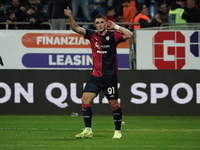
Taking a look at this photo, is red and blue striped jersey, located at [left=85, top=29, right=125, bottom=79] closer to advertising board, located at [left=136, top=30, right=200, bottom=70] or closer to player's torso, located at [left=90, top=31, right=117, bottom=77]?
player's torso, located at [left=90, top=31, right=117, bottom=77]

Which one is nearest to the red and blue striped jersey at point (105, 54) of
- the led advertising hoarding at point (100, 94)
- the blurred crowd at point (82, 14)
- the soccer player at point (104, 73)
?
the soccer player at point (104, 73)

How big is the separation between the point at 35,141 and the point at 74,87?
5.35 meters

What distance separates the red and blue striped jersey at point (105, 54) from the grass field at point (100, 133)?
1.19 metres

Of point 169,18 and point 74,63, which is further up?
point 169,18

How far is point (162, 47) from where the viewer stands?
13.4m

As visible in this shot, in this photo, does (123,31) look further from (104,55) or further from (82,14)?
(82,14)

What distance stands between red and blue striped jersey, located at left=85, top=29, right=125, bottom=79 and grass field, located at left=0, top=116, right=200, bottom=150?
1.19 m

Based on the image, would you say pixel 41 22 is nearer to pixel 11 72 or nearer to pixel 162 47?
pixel 11 72

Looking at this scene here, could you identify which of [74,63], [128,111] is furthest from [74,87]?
[128,111]

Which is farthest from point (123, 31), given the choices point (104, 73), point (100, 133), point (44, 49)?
point (44, 49)

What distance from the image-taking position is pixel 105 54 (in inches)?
342

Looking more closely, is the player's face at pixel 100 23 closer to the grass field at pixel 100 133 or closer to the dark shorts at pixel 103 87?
the dark shorts at pixel 103 87

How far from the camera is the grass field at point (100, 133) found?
7590 mm

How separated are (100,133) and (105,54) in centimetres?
174
